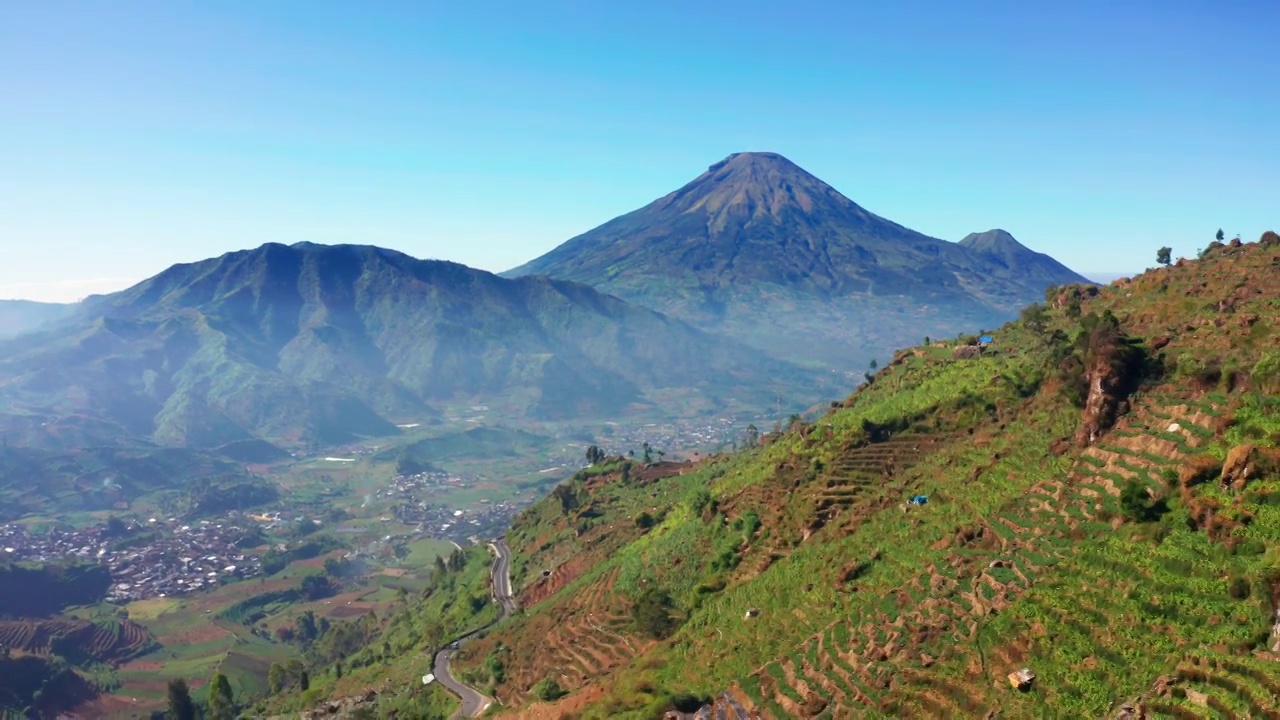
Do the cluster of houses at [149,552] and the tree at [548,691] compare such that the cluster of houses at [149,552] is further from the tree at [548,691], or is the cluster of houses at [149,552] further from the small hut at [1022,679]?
the small hut at [1022,679]

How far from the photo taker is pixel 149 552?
383ft

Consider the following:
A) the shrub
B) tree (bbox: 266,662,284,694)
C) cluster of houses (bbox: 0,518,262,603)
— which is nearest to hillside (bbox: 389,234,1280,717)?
the shrub

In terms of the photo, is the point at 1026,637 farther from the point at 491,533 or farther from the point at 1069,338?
the point at 491,533

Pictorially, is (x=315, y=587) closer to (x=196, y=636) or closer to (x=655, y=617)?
(x=196, y=636)

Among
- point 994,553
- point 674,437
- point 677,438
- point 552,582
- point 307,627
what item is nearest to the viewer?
point 994,553

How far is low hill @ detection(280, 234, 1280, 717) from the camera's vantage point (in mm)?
17812

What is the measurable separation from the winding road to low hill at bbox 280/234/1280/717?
0.96m

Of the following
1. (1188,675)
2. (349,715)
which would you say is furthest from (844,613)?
(349,715)

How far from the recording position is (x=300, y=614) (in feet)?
306

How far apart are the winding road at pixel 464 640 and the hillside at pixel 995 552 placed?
0.98 m

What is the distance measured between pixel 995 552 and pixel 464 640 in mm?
34770

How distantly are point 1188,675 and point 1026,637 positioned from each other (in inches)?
162

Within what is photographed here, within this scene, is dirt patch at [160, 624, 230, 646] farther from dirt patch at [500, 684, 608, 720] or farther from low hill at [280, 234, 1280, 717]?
dirt patch at [500, 684, 608, 720]

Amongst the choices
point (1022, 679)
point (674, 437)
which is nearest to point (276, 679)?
point (1022, 679)
